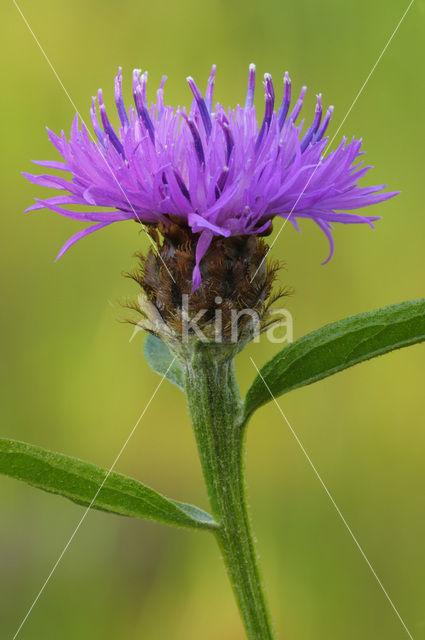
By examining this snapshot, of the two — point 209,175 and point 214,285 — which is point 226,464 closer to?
point 214,285


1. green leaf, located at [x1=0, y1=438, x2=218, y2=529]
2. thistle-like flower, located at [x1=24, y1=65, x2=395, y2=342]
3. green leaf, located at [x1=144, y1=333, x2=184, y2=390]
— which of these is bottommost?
green leaf, located at [x1=0, y1=438, x2=218, y2=529]

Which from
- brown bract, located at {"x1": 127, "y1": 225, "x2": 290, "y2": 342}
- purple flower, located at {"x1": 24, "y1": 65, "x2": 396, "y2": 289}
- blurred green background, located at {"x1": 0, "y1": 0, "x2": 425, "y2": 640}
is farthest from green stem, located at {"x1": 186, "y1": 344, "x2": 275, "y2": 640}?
blurred green background, located at {"x1": 0, "y1": 0, "x2": 425, "y2": 640}

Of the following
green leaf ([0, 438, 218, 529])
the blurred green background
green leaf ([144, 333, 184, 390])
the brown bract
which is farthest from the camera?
the blurred green background

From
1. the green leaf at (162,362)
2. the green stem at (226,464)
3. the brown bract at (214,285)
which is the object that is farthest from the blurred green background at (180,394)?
the brown bract at (214,285)

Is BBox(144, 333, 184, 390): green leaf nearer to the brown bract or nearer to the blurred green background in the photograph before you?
the brown bract

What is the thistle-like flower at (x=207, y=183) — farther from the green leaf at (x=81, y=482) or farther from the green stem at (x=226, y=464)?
the green leaf at (x=81, y=482)

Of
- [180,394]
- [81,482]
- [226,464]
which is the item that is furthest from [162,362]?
[180,394]

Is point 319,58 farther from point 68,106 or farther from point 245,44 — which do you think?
point 68,106
